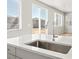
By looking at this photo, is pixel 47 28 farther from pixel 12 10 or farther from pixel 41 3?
pixel 12 10

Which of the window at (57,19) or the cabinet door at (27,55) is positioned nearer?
the cabinet door at (27,55)

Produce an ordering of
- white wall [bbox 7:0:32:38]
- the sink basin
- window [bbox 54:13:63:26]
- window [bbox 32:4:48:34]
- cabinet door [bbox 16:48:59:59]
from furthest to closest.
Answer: window [bbox 54:13:63:26] → window [bbox 32:4:48:34] → white wall [bbox 7:0:32:38] → the sink basin → cabinet door [bbox 16:48:59:59]

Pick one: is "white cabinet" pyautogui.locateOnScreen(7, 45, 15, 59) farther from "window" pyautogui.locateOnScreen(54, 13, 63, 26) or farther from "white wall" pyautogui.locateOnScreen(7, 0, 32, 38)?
"window" pyautogui.locateOnScreen(54, 13, 63, 26)

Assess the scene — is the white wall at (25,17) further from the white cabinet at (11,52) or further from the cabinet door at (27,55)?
the cabinet door at (27,55)

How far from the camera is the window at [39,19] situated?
6.02 m

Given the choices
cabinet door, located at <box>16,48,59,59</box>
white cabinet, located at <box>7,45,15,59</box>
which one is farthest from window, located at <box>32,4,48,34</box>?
cabinet door, located at <box>16,48,59,59</box>

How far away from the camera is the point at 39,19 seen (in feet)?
21.6

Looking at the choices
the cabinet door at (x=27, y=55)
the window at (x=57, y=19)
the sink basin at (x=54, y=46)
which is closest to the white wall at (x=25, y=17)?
the sink basin at (x=54, y=46)

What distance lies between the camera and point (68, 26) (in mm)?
11742

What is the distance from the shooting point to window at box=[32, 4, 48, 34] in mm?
6017

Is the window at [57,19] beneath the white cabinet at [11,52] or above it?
above

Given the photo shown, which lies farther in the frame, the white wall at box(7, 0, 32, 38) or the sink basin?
the white wall at box(7, 0, 32, 38)

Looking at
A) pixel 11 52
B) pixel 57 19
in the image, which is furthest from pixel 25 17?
pixel 57 19

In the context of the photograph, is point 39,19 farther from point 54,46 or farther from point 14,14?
point 54,46
